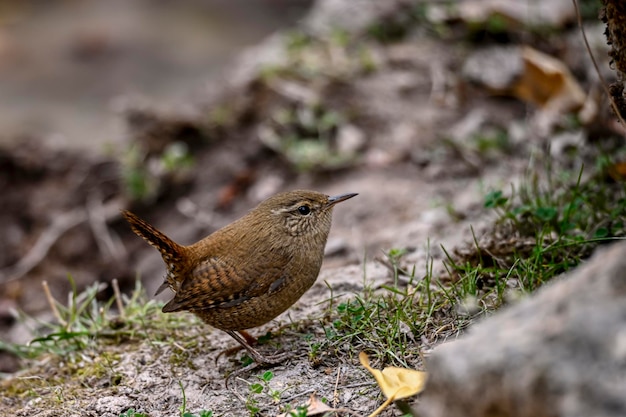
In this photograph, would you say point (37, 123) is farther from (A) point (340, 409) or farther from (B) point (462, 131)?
(A) point (340, 409)

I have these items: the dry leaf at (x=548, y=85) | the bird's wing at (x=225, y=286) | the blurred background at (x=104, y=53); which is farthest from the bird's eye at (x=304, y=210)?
the blurred background at (x=104, y=53)

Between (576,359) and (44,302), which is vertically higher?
(576,359)

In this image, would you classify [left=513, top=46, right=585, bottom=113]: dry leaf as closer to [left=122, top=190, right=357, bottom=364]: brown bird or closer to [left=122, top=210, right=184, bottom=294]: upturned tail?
[left=122, top=190, right=357, bottom=364]: brown bird

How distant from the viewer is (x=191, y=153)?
20.5ft

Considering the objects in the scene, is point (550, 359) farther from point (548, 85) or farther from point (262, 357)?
point (548, 85)

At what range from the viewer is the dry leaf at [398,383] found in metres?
2.52

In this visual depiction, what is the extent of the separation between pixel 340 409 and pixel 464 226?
189 centimetres

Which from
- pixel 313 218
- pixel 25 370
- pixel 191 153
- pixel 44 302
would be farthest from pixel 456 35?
pixel 25 370

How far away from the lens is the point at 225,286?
10.9 ft

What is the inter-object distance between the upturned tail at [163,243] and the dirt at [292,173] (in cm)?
→ 48

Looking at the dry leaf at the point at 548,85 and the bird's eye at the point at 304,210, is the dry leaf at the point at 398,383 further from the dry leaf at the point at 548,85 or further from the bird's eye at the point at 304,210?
the dry leaf at the point at 548,85

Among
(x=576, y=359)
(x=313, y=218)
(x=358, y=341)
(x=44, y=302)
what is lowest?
(x=44, y=302)

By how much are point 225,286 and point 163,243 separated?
14.1 inches

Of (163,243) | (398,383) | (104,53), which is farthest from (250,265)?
(104,53)
